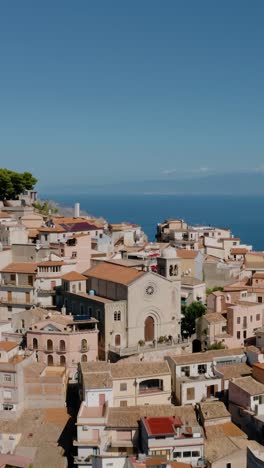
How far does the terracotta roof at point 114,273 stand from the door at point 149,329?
3194mm

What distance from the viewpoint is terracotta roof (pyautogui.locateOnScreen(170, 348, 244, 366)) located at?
1533 inches

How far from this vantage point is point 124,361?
41281 millimetres

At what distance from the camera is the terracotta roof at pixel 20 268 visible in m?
47.4

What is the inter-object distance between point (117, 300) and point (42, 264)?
298 inches

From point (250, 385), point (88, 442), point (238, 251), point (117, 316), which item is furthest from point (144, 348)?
point (238, 251)

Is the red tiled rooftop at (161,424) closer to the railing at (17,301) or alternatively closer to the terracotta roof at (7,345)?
the terracotta roof at (7,345)

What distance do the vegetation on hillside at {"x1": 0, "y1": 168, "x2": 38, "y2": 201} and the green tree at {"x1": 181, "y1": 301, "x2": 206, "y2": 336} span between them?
A: 37.5 m

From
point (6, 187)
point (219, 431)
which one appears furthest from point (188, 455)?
point (6, 187)

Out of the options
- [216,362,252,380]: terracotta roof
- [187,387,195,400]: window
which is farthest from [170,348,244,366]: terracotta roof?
[187,387,195,400]: window

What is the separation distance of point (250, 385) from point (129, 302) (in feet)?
34.5

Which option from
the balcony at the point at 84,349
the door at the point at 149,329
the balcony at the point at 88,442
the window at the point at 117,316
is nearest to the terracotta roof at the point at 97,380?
the balcony at the point at 88,442

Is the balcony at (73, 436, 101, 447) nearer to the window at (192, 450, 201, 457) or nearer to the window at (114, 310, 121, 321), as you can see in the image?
the window at (192, 450, 201, 457)

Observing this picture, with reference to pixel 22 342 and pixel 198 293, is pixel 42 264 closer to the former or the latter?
pixel 22 342

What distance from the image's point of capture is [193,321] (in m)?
46.9
